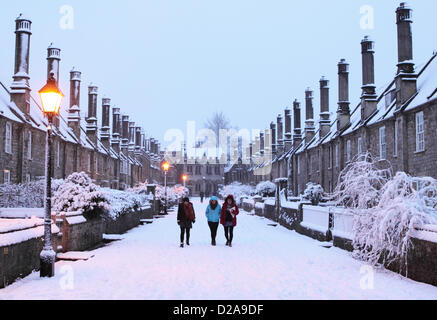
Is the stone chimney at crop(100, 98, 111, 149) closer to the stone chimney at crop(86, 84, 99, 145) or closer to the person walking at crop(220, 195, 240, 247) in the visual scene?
the stone chimney at crop(86, 84, 99, 145)

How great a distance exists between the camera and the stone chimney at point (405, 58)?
992 inches

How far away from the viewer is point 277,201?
30.0 meters

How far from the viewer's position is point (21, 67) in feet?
99.0

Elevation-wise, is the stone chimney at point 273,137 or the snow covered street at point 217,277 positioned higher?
→ the stone chimney at point 273,137

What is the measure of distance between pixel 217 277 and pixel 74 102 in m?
33.8

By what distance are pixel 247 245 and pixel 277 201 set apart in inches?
526

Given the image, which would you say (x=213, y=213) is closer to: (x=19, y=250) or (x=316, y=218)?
(x=316, y=218)

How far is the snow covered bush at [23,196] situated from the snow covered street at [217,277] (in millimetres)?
7303

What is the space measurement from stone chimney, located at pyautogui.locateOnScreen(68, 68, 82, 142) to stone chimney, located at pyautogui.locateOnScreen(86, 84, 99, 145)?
2812 mm

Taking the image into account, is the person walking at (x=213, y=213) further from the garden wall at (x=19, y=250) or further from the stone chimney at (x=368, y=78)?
the stone chimney at (x=368, y=78)

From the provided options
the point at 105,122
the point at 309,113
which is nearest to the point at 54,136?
the point at 105,122

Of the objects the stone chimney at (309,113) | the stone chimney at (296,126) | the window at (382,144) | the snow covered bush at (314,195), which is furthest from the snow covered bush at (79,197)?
the stone chimney at (296,126)

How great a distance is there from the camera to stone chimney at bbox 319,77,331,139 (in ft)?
132
